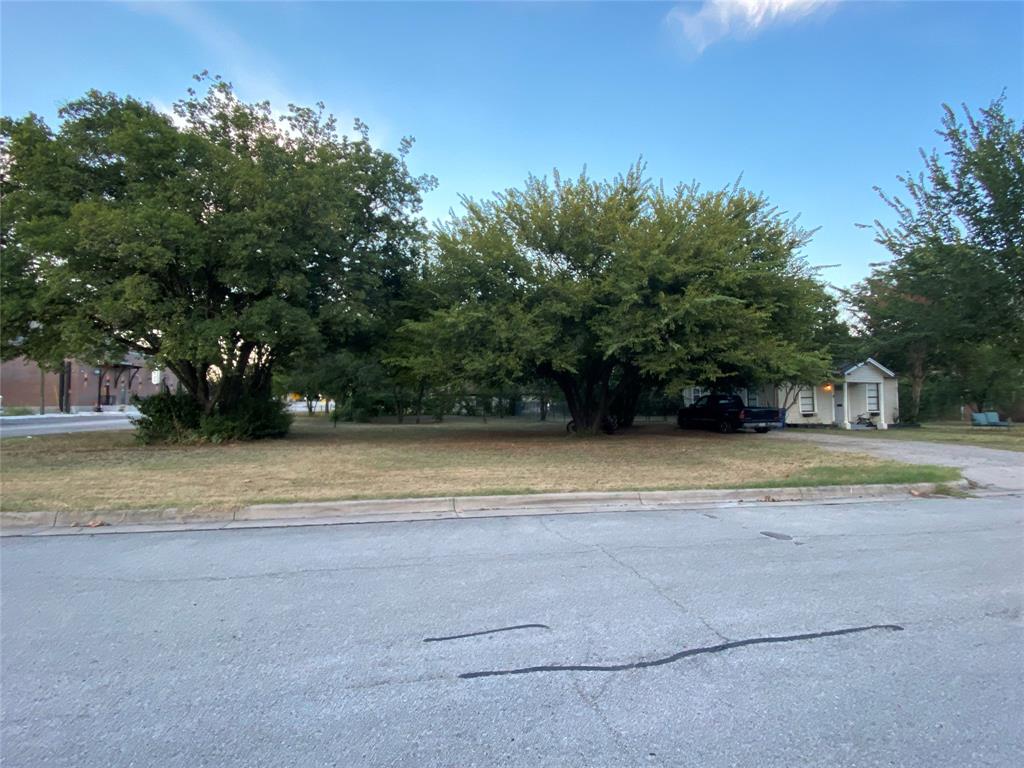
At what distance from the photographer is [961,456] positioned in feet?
48.1

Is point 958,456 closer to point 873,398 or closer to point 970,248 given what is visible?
point 970,248

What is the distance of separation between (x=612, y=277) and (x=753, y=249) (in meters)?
4.57

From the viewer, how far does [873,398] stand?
102 feet

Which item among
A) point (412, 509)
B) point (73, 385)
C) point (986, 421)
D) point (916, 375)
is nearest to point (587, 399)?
point (412, 509)

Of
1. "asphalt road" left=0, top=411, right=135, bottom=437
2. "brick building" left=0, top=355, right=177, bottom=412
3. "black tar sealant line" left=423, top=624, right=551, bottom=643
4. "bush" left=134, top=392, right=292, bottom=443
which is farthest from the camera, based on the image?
"brick building" left=0, top=355, right=177, bottom=412

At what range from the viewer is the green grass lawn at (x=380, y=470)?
9414 millimetres

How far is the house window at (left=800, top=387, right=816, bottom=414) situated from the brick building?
4759cm

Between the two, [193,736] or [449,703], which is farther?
[449,703]

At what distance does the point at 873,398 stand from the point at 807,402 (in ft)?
10.7

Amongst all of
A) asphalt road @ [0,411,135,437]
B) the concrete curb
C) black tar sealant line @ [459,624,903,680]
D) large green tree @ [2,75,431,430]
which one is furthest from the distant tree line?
black tar sealant line @ [459,624,903,680]

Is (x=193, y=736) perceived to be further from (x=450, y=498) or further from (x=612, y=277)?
(x=612, y=277)

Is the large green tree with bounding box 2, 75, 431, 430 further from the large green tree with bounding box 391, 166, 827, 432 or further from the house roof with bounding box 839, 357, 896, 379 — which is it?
the house roof with bounding box 839, 357, 896, 379

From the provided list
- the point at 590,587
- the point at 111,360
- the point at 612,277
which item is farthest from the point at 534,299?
the point at 111,360

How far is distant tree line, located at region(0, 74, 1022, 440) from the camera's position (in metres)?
14.9
